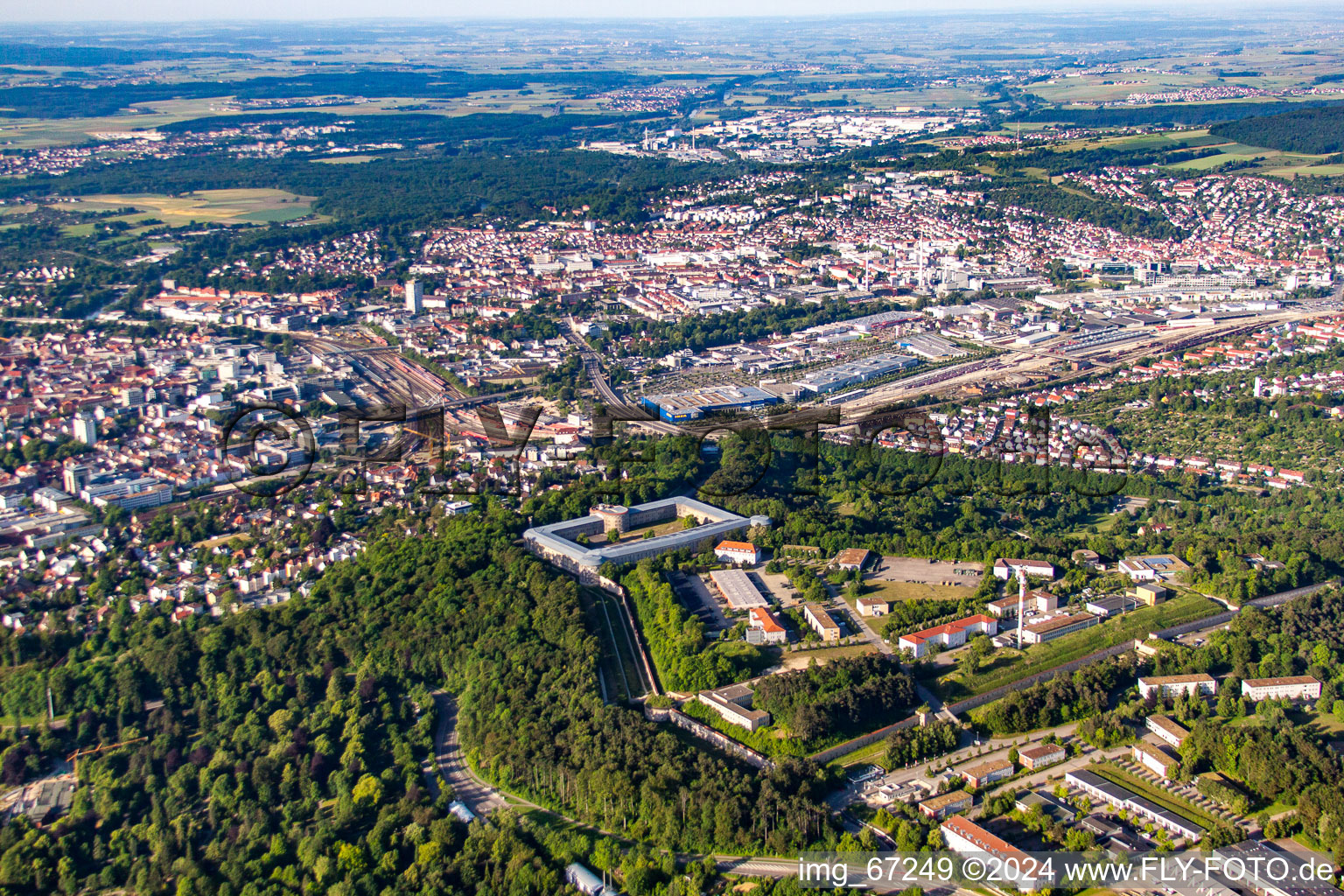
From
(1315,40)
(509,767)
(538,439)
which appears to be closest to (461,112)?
(538,439)

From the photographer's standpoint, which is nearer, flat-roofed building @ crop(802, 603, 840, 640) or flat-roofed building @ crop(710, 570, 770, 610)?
flat-roofed building @ crop(802, 603, 840, 640)

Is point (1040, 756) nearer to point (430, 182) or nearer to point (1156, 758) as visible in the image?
point (1156, 758)

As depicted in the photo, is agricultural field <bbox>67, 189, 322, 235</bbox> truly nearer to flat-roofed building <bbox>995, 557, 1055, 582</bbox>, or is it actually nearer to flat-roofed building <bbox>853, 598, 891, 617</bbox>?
flat-roofed building <bbox>853, 598, 891, 617</bbox>

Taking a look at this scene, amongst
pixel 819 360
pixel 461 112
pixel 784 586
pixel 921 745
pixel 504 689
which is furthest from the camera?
pixel 461 112

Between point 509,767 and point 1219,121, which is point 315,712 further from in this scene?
point 1219,121

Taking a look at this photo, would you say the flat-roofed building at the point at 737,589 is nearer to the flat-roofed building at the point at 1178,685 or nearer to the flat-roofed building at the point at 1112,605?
the flat-roofed building at the point at 1112,605

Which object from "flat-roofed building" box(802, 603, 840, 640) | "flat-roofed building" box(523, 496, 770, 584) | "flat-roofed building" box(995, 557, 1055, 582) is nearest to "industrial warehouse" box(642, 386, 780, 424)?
"flat-roofed building" box(523, 496, 770, 584)

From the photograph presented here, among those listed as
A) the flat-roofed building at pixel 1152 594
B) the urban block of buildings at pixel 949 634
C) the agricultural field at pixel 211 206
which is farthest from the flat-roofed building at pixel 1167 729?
the agricultural field at pixel 211 206
